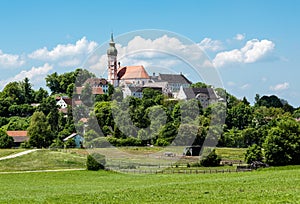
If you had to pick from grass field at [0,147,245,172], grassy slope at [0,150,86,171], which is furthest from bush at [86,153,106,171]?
grassy slope at [0,150,86,171]

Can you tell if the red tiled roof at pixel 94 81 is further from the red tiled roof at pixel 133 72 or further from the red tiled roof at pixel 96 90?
the red tiled roof at pixel 133 72

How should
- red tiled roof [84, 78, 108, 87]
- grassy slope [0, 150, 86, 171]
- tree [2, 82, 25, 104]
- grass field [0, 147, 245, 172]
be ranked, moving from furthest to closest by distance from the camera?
tree [2, 82, 25, 104] < red tiled roof [84, 78, 108, 87] < grassy slope [0, 150, 86, 171] < grass field [0, 147, 245, 172]

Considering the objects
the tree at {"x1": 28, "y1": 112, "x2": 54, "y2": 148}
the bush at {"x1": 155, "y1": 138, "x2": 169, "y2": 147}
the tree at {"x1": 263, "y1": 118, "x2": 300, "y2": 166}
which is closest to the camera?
the tree at {"x1": 263, "y1": 118, "x2": 300, "y2": 166}

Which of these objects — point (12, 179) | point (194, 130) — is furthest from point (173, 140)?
point (12, 179)

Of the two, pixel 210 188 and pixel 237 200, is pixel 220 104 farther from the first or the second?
pixel 237 200

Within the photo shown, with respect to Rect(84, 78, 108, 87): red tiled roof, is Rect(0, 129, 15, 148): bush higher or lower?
lower

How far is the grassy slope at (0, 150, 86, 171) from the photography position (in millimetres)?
55763

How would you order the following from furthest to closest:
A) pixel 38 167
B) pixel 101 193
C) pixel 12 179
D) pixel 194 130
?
pixel 194 130
pixel 38 167
pixel 12 179
pixel 101 193

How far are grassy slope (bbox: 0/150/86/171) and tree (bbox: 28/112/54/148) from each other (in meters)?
18.1

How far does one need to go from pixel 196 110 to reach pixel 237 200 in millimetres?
61709

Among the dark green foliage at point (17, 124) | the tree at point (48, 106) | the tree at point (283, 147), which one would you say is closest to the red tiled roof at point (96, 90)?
the tree at point (48, 106)

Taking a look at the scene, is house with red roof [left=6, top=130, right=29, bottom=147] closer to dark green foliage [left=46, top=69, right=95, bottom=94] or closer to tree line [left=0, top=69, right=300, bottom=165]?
tree line [left=0, top=69, right=300, bottom=165]

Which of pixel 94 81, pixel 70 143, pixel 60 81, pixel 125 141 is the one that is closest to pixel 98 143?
pixel 125 141

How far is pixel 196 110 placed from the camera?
8231cm
